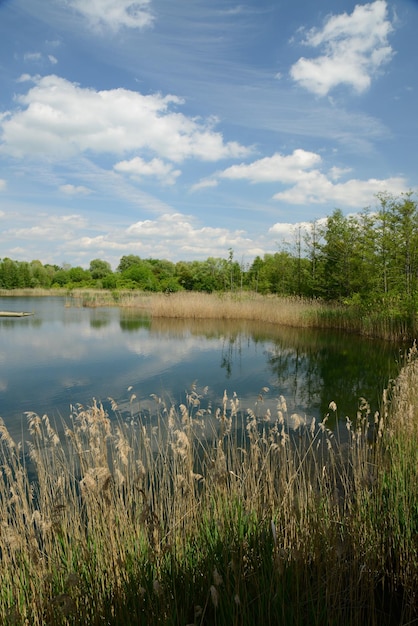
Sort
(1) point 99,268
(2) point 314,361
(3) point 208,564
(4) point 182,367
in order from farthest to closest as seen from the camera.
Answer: (1) point 99,268, (2) point 314,361, (4) point 182,367, (3) point 208,564

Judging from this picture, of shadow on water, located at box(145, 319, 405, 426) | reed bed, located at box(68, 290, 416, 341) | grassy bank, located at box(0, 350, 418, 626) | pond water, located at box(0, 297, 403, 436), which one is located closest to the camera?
grassy bank, located at box(0, 350, 418, 626)

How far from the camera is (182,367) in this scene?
9336 millimetres

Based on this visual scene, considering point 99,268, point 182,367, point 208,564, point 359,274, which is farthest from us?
point 99,268

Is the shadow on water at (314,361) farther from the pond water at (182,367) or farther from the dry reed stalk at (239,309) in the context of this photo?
the dry reed stalk at (239,309)

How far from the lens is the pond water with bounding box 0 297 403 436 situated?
6.84 meters

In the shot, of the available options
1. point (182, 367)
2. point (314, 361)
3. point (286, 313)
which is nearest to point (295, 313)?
point (286, 313)

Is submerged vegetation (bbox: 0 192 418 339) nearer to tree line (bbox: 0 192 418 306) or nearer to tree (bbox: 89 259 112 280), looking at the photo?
tree line (bbox: 0 192 418 306)

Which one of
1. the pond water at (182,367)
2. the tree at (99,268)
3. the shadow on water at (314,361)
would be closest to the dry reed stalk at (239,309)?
the shadow on water at (314,361)

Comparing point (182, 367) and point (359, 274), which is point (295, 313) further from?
point (182, 367)

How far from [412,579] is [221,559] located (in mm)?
937

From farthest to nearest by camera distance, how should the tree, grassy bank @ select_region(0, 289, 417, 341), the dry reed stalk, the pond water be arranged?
the tree < the dry reed stalk < grassy bank @ select_region(0, 289, 417, 341) < the pond water

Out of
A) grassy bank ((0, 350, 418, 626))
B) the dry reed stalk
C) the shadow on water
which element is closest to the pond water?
the shadow on water

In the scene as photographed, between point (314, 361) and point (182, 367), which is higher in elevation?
point (182, 367)

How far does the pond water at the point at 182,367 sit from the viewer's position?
22.5ft
